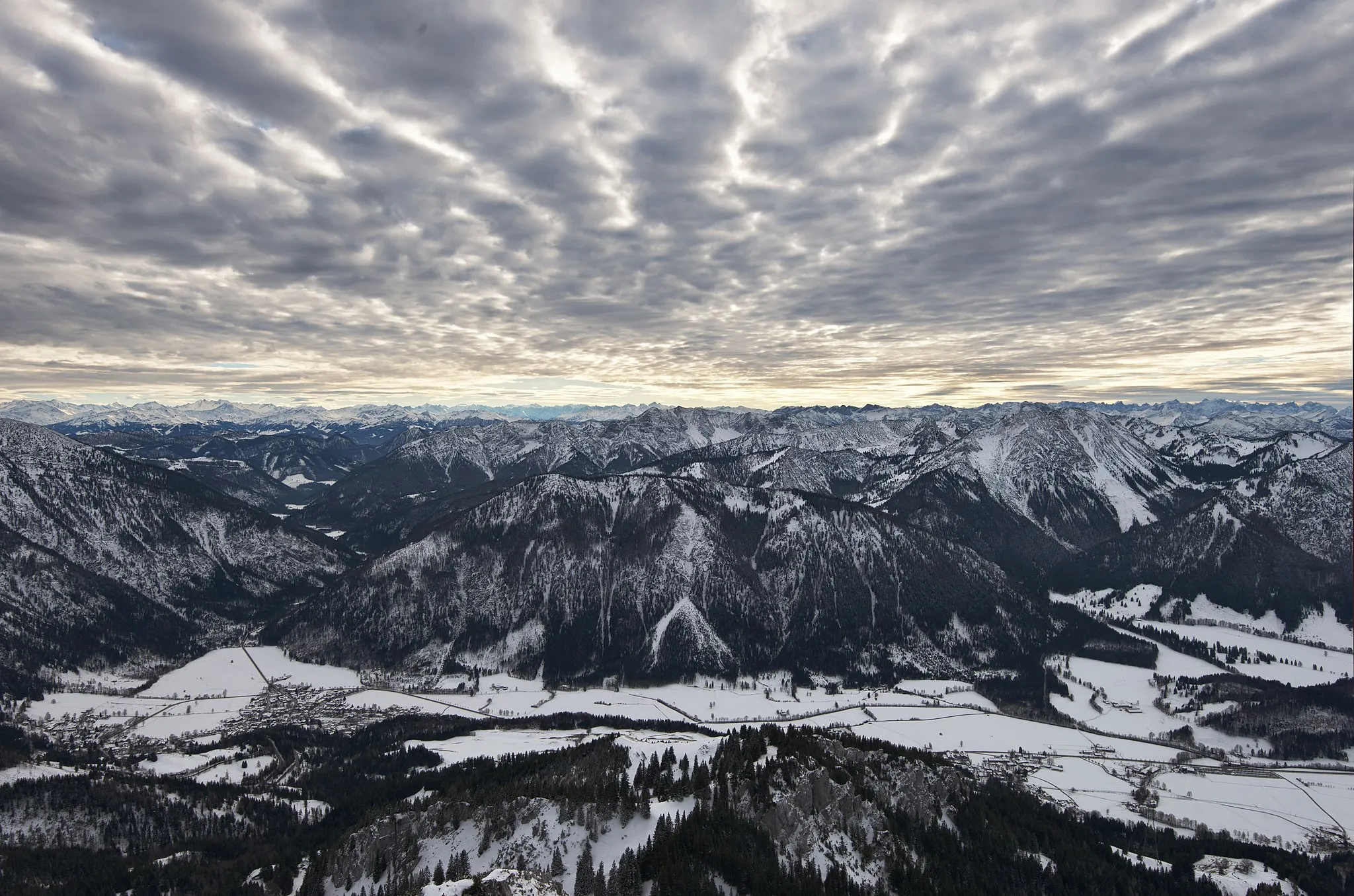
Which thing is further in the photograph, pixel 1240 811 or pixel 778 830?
pixel 1240 811

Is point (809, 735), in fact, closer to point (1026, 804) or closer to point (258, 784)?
point (1026, 804)

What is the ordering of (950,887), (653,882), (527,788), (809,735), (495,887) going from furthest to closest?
(809,735) → (527,788) → (950,887) → (653,882) → (495,887)

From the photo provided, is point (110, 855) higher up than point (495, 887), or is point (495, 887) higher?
point (495, 887)

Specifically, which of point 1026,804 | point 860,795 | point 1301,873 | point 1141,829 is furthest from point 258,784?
point 1301,873

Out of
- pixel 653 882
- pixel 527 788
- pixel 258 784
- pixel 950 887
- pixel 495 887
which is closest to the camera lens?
pixel 495 887

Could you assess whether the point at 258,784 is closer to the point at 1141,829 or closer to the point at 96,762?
the point at 96,762

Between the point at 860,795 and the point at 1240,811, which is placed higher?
the point at 860,795

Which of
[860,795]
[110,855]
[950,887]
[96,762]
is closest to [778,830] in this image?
[860,795]

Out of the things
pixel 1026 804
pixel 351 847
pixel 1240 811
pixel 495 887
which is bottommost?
pixel 1240 811

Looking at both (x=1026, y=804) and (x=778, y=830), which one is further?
(x=1026, y=804)
